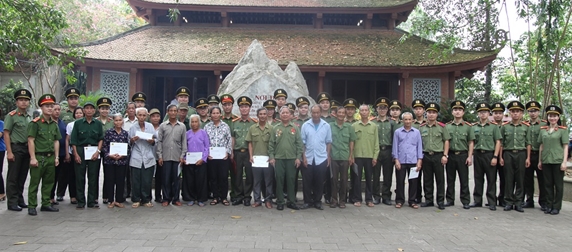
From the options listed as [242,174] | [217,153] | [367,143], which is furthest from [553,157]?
[217,153]

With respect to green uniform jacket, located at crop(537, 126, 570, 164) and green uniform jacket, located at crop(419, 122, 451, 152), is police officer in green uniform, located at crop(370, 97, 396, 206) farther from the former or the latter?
green uniform jacket, located at crop(537, 126, 570, 164)

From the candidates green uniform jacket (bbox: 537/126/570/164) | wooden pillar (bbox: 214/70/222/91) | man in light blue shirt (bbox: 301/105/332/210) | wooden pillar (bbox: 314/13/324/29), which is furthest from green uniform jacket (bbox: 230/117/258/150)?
wooden pillar (bbox: 314/13/324/29)

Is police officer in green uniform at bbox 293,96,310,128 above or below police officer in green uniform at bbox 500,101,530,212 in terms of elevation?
above

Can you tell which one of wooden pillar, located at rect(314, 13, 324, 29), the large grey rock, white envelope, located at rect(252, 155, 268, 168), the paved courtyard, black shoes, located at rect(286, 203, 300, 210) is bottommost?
the paved courtyard

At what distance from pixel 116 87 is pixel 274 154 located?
11.6 metres

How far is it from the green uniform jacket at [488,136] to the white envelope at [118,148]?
5.54 meters

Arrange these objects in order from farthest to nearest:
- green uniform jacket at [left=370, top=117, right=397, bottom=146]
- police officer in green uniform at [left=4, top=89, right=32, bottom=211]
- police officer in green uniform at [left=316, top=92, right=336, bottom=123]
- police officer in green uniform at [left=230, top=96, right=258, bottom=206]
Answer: police officer in green uniform at [left=316, top=92, right=336, bottom=123]
green uniform jacket at [left=370, top=117, right=397, bottom=146]
police officer in green uniform at [left=230, top=96, right=258, bottom=206]
police officer in green uniform at [left=4, top=89, right=32, bottom=211]

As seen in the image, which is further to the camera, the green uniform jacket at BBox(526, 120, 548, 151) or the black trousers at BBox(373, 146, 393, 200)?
the black trousers at BBox(373, 146, 393, 200)

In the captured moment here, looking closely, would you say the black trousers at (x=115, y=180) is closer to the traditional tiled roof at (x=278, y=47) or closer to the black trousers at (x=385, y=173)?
the black trousers at (x=385, y=173)

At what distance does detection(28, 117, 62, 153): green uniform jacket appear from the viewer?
587cm

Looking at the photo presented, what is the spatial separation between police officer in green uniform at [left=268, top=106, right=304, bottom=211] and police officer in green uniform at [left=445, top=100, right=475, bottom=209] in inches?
99.4

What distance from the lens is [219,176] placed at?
679 centimetres

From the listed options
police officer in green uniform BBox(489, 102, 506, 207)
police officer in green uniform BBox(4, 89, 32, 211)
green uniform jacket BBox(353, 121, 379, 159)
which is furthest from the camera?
police officer in green uniform BBox(489, 102, 506, 207)

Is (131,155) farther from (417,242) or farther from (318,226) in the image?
(417,242)
